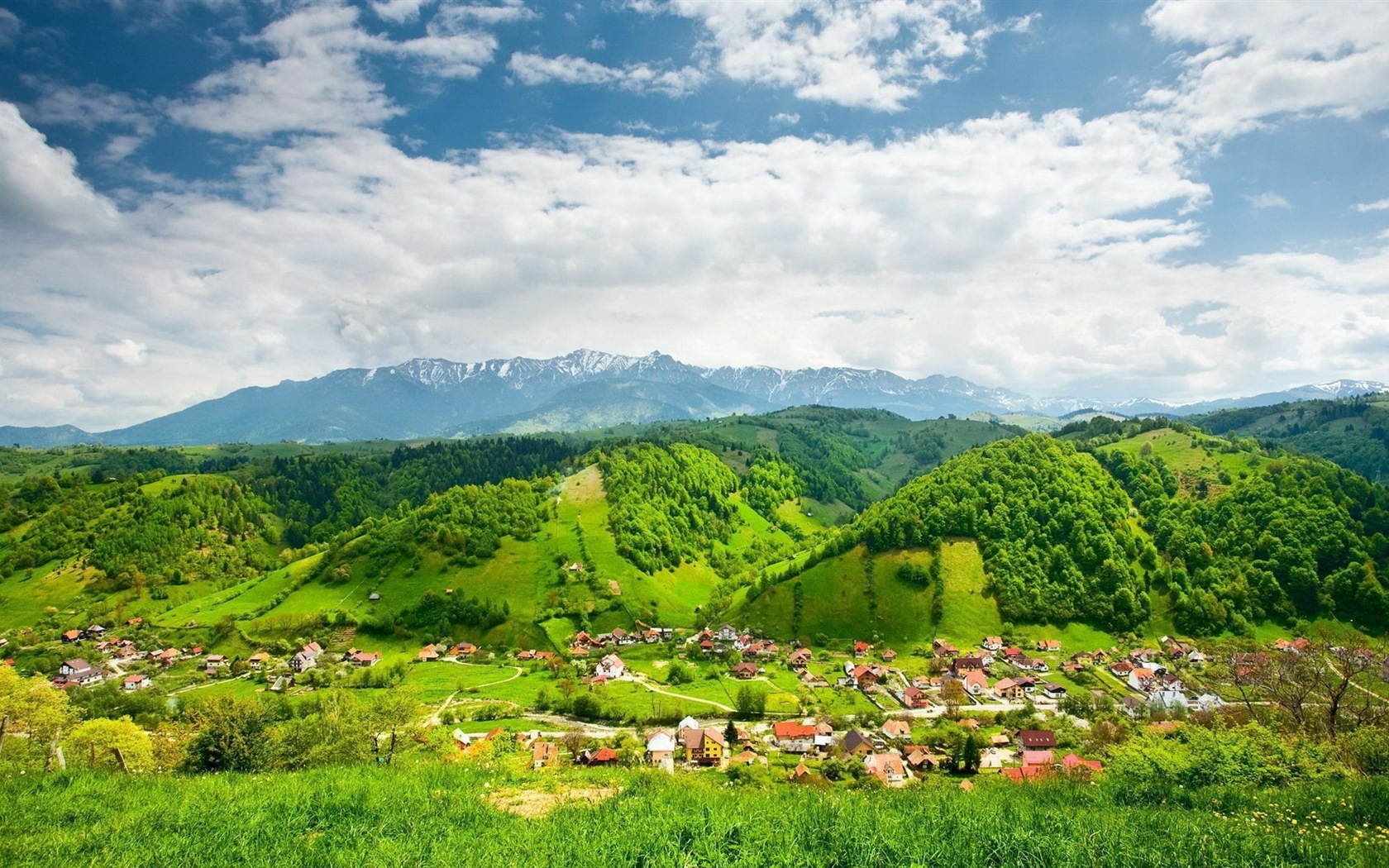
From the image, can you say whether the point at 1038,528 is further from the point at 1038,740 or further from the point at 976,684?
the point at 1038,740

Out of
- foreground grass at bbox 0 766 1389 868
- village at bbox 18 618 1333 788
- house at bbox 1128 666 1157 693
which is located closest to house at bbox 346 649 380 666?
village at bbox 18 618 1333 788

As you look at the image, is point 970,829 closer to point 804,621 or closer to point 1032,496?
point 804,621

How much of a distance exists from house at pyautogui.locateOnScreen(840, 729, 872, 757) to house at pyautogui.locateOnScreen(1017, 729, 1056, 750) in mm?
15917

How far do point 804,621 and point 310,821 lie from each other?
107408mm

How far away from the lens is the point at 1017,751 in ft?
211

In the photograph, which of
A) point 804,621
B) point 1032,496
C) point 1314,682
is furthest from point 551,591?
point 1314,682

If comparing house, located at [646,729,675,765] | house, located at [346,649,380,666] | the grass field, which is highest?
the grass field

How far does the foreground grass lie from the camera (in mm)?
14414

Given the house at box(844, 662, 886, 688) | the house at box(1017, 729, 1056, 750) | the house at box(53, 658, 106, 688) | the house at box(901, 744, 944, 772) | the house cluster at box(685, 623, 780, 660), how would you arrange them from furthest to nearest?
the house cluster at box(685, 623, 780, 660) < the house at box(53, 658, 106, 688) < the house at box(844, 662, 886, 688) < the house at box(1017, 729, 1056, 750) < the house at box(901, 744, 944, 772)

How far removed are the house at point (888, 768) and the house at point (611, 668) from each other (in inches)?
1981

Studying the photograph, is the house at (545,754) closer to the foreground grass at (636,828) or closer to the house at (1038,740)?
the foreground grass at (636,828)

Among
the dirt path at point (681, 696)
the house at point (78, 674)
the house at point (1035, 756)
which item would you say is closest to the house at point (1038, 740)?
the house at point (1035, 756)

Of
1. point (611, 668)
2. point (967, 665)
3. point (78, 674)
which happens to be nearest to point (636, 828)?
point (611, 668)

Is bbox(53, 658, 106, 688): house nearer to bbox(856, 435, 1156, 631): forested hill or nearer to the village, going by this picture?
the village
